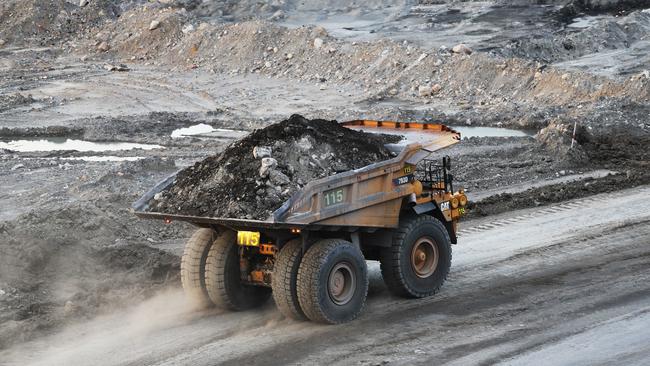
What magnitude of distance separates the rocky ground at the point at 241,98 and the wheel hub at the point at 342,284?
9.37 feet

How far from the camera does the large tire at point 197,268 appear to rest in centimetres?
1228

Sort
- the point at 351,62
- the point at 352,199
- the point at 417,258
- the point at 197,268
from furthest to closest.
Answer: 1. the point at 351,62
2. the point at 417,258
3. the point at 197,268
4. the point at 352,199

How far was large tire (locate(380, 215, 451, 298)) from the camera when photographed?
40.9ft

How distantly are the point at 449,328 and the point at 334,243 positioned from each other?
171cm

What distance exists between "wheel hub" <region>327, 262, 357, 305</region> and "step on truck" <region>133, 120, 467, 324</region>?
0.01 metres

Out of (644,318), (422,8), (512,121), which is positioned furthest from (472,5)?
(644,318)

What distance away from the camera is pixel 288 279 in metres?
11.4

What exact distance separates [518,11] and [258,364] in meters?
34.1

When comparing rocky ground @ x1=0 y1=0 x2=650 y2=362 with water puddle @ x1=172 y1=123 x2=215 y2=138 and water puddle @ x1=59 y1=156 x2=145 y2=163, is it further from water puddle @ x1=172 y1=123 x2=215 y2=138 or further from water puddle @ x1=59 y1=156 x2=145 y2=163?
water puddle @ x1=172 y1=123 x2=215 y2=138

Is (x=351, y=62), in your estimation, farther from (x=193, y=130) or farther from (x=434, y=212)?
(x=434, y=212)

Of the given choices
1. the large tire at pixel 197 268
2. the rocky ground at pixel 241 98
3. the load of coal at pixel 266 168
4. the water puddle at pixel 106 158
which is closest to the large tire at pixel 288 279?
the load of coal at pixel 266 168

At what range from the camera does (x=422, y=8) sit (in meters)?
43.8

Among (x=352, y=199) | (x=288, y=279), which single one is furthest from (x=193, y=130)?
(x=288, y=279)

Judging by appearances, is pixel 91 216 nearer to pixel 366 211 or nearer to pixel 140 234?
pixel 140 234
